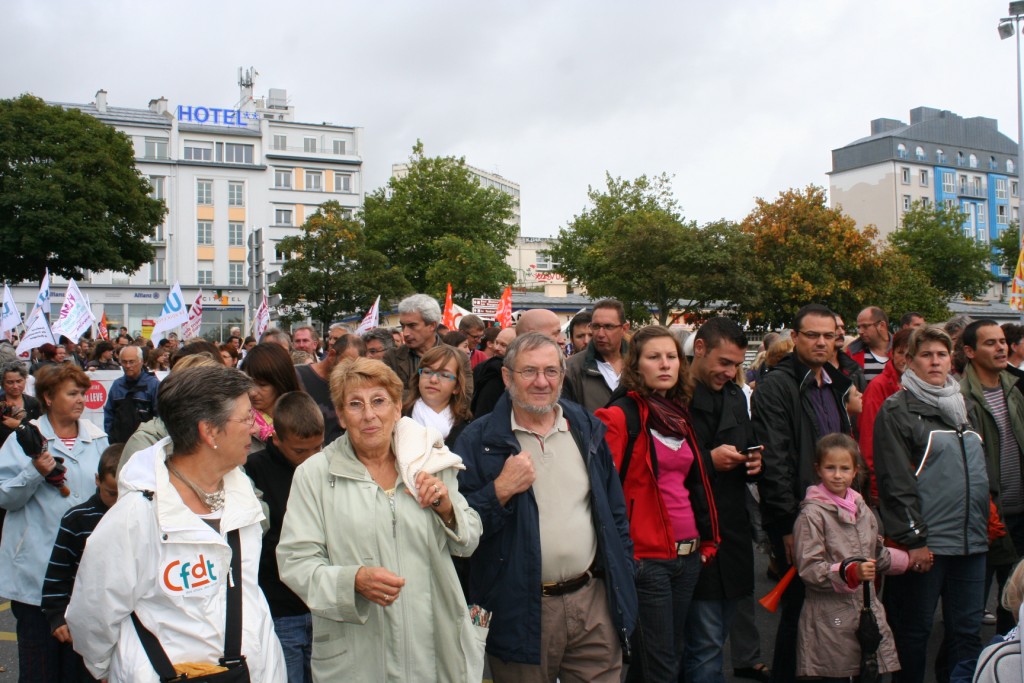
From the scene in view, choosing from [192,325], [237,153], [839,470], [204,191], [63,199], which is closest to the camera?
[839,470]

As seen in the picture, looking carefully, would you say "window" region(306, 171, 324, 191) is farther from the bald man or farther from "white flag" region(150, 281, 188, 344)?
the bald man

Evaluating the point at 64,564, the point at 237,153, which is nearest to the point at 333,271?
the point at 237,153

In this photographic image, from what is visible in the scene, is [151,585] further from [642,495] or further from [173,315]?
[173,315]

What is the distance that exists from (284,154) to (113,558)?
71578mm

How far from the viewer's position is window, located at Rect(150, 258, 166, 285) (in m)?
63.2

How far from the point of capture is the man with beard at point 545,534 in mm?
3453

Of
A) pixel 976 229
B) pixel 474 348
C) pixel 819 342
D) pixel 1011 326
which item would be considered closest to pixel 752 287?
pixel 474 348

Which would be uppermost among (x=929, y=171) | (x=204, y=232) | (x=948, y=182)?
(x=929, y=171)

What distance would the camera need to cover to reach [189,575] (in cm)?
269

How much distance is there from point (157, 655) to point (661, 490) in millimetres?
2422

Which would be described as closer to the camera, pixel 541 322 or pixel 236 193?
pixel 541 322

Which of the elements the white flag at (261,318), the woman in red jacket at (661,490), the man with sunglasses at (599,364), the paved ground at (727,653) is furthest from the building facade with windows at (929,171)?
the woman in red jacket at (661,490)

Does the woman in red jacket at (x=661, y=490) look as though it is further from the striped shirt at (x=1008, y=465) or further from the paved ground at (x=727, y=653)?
the striped shirt at (x=1008, y=465)

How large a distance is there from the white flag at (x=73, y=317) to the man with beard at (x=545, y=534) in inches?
529
